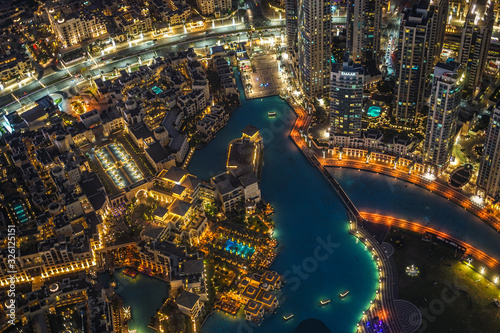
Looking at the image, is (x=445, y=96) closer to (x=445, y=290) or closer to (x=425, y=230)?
(x=425, y=230)

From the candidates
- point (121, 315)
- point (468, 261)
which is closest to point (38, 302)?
point (121, 315)

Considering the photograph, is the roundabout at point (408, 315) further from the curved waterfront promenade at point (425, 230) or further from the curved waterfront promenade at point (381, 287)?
the curved waterfront promenade at point (425, 230)

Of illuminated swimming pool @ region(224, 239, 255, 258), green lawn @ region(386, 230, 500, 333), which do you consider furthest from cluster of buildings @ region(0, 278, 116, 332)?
green lawn @ region(386, 230, 500, 333)

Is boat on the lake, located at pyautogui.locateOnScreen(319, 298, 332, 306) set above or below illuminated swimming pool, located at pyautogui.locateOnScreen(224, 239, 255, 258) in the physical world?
below

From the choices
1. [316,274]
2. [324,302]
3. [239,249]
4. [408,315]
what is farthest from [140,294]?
[408,315]

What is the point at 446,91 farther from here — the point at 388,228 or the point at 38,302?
the point at 38,302

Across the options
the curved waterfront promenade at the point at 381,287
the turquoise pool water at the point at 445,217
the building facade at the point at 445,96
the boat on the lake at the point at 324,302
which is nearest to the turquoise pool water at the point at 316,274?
the boat on the lake at the point at 324,302

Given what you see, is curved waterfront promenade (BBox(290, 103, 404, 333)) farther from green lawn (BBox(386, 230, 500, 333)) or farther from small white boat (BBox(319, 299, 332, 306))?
small white boat (BBox(319, 299, 332, 306))
